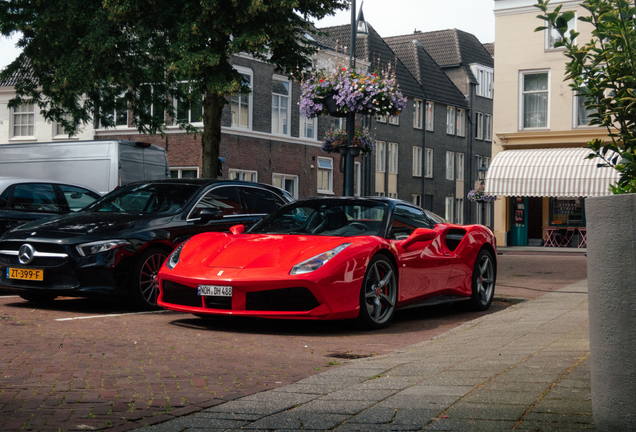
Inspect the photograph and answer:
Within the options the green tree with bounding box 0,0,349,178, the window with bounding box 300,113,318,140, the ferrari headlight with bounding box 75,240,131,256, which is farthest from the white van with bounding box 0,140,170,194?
the window with bounding box 300,113,318,140

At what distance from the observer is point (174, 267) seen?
779 cm

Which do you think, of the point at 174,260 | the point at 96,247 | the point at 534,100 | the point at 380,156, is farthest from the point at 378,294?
the point at 380,156

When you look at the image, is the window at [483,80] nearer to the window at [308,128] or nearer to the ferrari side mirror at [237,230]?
the window at [308,128]

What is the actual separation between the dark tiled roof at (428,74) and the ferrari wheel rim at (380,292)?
43.0 m

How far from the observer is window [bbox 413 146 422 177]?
48.7 metres

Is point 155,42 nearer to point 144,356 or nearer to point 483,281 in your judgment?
point 483,281

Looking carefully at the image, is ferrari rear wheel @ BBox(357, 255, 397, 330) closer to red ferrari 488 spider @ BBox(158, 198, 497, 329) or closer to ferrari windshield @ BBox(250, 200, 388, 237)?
red ferrari 488 spider @ BBox(158, 198, 497, 329)

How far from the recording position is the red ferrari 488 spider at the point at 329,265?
7211 mm

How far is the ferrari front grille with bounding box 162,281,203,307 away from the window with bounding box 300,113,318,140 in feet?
100

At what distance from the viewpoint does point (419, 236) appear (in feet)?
27.5

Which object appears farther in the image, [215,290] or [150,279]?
[150,279]

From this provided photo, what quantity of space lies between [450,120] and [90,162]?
36767mm

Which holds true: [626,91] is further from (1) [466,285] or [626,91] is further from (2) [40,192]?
(2) [40,192]

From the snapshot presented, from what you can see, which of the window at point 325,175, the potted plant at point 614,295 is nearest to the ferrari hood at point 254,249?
the potted plant at point 614,295
